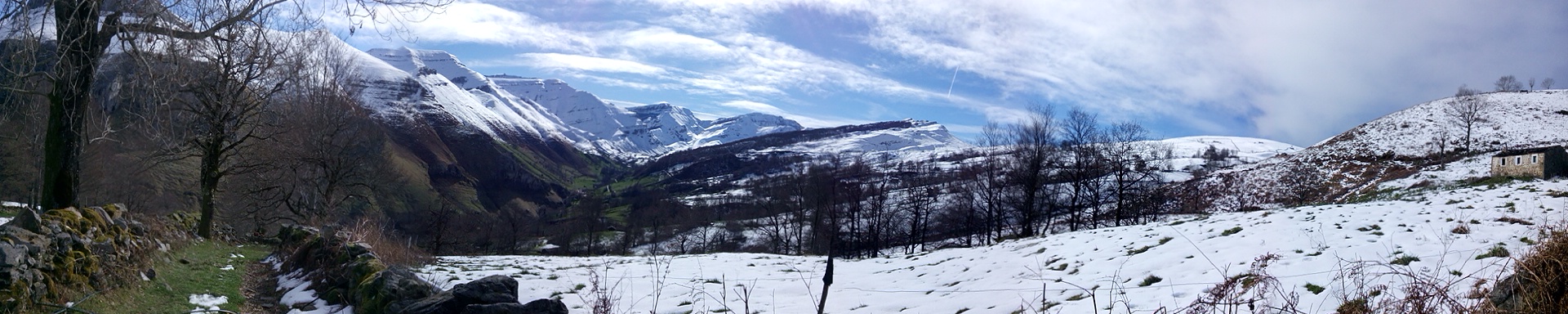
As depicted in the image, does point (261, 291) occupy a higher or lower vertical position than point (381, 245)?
lower

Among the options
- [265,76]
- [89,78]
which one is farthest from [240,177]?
[89,78]

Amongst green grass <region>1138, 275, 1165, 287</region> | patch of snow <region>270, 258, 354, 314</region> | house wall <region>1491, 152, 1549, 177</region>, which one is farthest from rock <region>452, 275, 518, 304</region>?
house wall <region>1491, 152, 1549, 177</region>

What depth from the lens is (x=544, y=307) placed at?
7.70m

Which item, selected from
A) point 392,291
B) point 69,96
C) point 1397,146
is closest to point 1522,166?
point 392,291

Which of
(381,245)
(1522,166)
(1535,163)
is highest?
(1535,163)

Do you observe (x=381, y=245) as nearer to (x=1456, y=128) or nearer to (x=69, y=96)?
(x=69, y=96)

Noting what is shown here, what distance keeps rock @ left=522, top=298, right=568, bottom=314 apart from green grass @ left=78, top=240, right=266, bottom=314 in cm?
381

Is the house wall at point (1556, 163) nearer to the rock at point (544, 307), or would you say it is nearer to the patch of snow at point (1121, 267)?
the patch of snow at point (1121, 267)

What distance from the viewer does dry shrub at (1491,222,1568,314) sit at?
3.86 m

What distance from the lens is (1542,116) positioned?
7362 cm

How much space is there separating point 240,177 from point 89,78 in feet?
80.1

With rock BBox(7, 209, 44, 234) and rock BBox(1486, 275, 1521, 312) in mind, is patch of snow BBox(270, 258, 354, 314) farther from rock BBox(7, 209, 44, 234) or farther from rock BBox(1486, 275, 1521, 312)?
rock BBox(1486, 275, 1521, 312)

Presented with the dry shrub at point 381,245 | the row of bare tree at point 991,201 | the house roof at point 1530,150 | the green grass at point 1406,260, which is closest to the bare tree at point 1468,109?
the row of bare tree at point 991,201

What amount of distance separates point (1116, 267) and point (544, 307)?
8.51 metres
